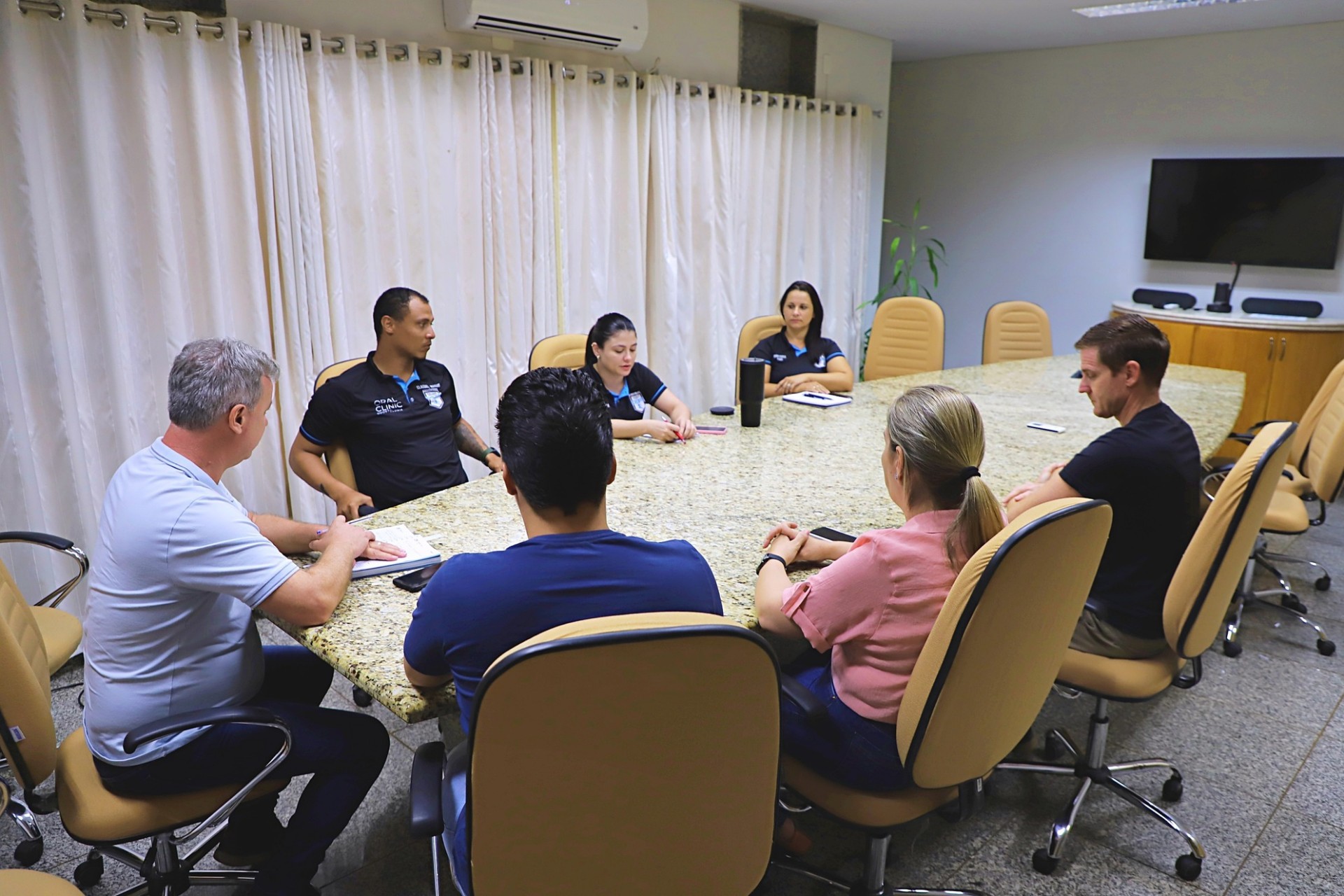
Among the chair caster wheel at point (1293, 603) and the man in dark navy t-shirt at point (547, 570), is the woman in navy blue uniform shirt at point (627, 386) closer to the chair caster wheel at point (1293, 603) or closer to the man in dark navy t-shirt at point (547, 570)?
the man in dark navy t-shirt at point (547, 570)

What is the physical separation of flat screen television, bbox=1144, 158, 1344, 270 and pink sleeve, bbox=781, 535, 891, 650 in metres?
5.58

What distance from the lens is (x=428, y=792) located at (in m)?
1.37

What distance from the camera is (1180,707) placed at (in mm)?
2865

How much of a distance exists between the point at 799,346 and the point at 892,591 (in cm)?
295

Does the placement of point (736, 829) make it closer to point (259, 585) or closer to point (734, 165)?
point (259, 585)

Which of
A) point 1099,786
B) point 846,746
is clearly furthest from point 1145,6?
point 846,746

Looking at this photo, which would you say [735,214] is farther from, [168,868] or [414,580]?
[168,868]

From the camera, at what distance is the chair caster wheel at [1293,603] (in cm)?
349

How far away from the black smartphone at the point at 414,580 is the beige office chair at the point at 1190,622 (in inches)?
56.6

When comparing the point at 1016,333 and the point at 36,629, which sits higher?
the point at 1016,333

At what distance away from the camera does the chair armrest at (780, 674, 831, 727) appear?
1541 mm

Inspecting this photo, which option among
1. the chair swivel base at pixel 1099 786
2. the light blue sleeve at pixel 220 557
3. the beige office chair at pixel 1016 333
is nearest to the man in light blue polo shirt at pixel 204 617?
the light blue sleeve at pixel 220 557

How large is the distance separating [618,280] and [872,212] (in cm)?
264

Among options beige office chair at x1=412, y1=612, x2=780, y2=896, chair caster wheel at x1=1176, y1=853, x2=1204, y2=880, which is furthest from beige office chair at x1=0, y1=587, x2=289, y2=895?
chair caster wheel at x1=1176, y1=853, x2=1204, y2=880
